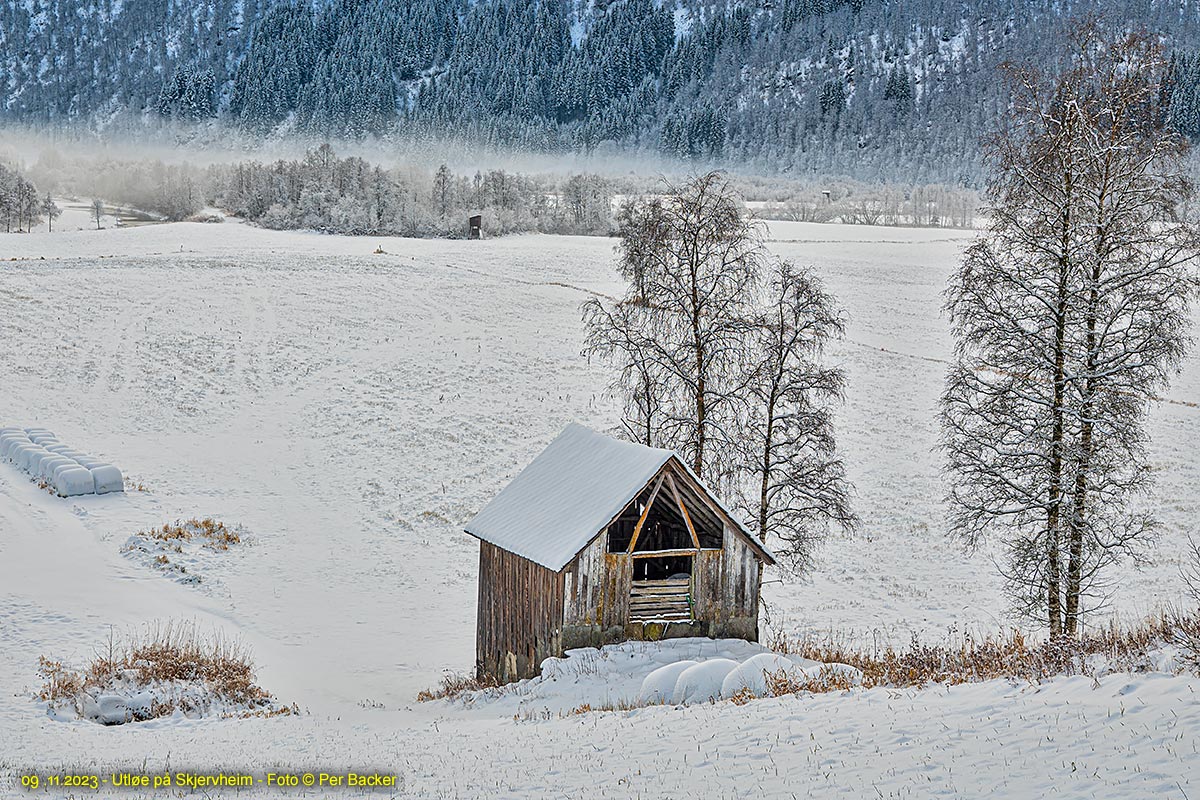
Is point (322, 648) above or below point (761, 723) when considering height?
below

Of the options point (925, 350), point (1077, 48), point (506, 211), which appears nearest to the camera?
point (1077, 48)

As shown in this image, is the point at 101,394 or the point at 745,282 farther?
the point at 101,394

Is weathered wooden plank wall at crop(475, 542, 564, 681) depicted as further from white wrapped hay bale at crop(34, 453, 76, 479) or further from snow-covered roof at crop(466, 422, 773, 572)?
white wrapped hay bale at crop(34, 453, 76, 479)

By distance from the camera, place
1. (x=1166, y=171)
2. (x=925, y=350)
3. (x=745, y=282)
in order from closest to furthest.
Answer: (x=1166, y=171)
(x=745, y=282)
(x=925, y=350)

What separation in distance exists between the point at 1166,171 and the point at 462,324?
4161cm

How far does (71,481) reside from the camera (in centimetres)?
3048

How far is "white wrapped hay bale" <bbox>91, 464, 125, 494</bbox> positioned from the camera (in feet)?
102

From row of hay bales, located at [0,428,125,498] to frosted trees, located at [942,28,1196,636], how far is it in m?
24.1

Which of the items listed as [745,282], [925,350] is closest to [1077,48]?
[745,282]

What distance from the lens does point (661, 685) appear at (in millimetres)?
15953

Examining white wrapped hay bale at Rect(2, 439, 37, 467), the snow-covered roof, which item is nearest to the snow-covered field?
white wrapped hay bale at Rect(2, 439, 37, 467)

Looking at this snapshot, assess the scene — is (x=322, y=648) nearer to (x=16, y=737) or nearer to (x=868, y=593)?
(x=16, y=737)

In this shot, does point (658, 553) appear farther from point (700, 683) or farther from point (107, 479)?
point (107, 479)

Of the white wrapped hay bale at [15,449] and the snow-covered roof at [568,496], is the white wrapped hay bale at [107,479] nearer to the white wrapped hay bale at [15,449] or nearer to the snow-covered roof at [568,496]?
the white wrapped hay bale at [15,449]
